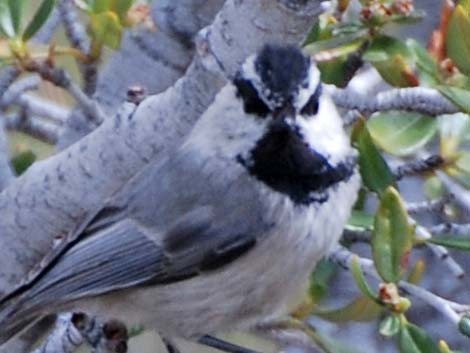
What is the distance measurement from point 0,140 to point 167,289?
39cm

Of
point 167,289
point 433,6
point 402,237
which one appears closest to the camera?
point 402,237

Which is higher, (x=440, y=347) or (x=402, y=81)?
(x=402, y=81)

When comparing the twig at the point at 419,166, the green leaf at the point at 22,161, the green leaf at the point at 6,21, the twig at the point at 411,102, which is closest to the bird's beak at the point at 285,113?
the twig at the point at 411,102

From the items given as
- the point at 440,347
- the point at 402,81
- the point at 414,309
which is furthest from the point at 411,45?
the point at 414,309

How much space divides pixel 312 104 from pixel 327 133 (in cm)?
8

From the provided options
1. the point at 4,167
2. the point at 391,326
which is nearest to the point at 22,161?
the point at 4,167

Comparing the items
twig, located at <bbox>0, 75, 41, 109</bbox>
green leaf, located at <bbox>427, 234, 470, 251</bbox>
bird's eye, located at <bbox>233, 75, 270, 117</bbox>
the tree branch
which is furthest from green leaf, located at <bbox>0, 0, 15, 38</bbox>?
green leaf, located at <bbox>427, 234, 470, 251</bbox>

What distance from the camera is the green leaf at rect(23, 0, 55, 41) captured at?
198 cm

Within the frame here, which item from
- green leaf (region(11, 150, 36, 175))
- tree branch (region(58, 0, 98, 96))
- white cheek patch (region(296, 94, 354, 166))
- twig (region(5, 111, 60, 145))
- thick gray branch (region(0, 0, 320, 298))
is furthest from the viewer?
twig (region(5, 111, 60, 145))

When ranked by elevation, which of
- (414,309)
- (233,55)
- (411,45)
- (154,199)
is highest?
(233,55)

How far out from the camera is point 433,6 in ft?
8.25

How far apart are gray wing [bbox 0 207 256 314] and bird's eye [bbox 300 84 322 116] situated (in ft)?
0.78

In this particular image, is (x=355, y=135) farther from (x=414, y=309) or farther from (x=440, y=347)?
(x=414, y=309)

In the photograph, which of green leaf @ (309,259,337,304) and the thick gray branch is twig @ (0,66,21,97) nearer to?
the thick gray branch
